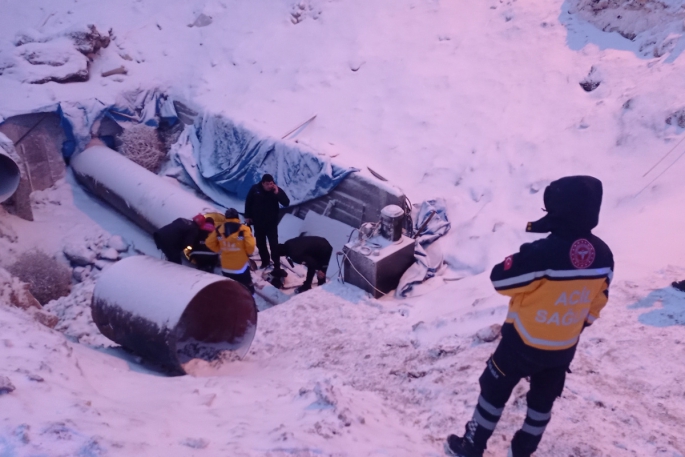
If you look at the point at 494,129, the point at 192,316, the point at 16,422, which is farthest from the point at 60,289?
the point at 494,129

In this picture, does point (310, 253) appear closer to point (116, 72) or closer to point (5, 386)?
point (5, 386)

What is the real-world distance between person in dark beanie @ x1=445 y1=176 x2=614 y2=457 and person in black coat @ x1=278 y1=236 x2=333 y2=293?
11.4 feet

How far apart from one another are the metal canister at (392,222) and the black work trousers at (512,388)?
3.01 meters

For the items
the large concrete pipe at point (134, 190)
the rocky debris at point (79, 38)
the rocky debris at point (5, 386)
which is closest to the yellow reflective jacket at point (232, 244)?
the large concrete pipe at point (134, 190)

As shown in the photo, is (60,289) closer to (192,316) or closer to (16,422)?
(192,316)

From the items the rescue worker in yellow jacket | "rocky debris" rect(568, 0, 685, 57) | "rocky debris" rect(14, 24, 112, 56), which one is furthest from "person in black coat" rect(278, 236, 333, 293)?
"rocky debris" rect(14, 24, 112, 56)

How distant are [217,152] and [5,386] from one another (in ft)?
21.4

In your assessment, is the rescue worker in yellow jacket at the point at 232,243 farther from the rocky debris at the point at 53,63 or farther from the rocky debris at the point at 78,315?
the rocky debris at the point at 53,63

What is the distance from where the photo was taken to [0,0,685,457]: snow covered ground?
3018 mm

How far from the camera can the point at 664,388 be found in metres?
3.38

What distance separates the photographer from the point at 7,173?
24.3 feet

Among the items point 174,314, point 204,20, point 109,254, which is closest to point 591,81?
point 174,314

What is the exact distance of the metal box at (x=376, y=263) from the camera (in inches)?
220

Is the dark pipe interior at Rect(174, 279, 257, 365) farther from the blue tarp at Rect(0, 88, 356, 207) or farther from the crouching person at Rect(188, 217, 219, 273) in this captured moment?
the blue tarp at Rect(0, 88, 356, 207)
